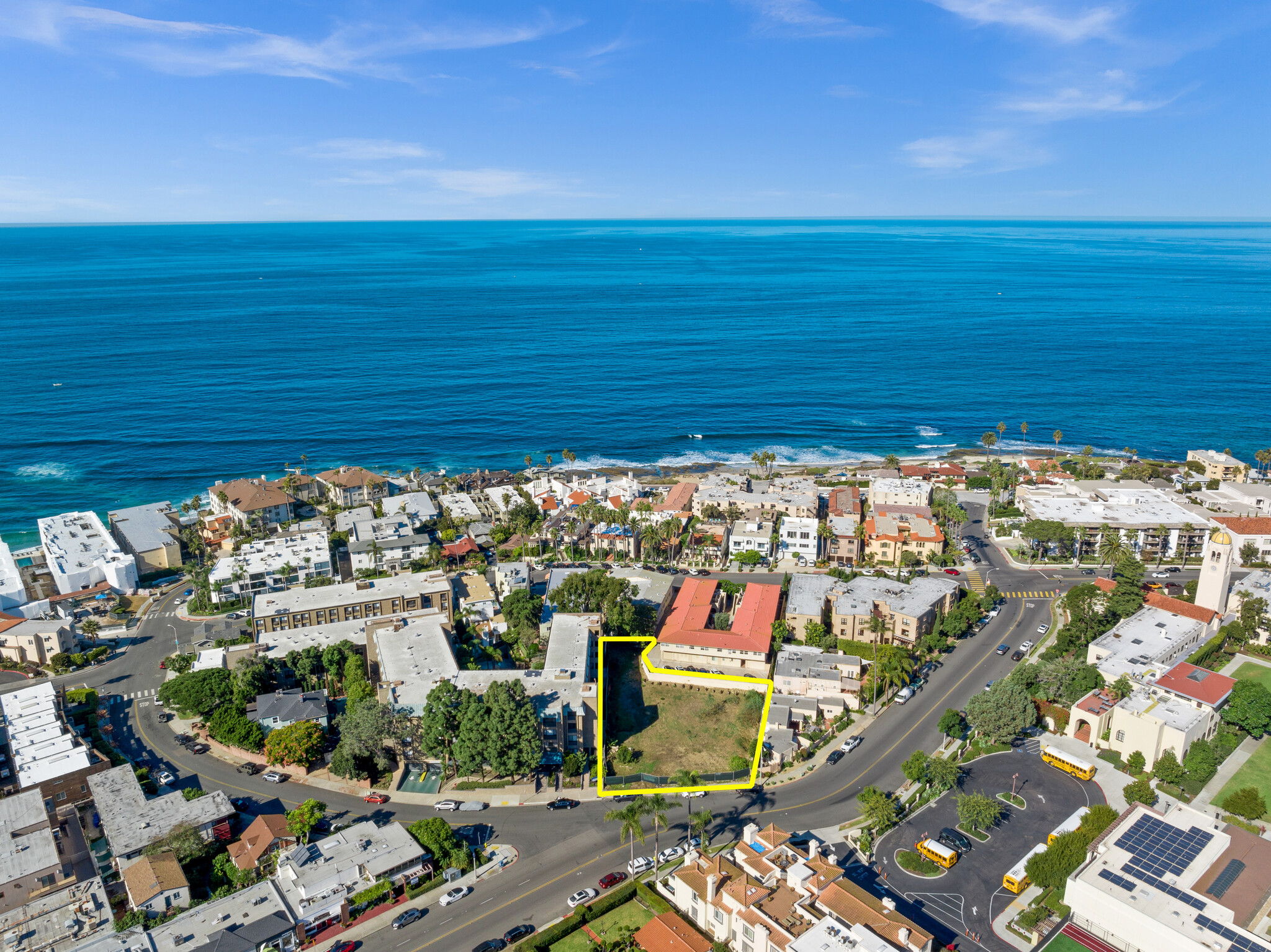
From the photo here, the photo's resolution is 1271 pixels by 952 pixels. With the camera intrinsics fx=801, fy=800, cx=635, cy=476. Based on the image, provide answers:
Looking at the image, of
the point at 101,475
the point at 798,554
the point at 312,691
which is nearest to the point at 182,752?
the point at 312,691

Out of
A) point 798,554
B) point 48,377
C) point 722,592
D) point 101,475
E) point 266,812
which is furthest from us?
point 48,377

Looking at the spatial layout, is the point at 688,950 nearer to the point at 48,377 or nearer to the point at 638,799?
the point at 638,799

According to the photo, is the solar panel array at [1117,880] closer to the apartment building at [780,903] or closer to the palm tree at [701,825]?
the apartment building at [780,903]

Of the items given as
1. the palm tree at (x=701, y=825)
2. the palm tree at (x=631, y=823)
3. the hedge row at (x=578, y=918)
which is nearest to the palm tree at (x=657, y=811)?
the palm tree at (x=631, y=823)

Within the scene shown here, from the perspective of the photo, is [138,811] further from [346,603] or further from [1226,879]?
[1226,879]

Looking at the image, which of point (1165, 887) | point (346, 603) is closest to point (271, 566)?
point (346, 603)

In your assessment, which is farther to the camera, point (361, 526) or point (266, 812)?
point (361, 526)
